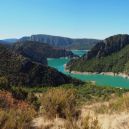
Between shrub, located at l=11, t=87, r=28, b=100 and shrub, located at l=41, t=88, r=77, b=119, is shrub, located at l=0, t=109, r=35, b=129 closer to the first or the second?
shrub, located at l=41, t=88, r=77, b=119

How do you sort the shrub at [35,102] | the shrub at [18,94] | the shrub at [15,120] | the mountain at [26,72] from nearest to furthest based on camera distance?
the shrub at [15,120], the shrub at [35,102], the shrub at [18,94], the mountain at [26,72]

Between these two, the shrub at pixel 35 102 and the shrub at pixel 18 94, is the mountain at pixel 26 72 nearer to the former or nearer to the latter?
the shrub at pixel 18 94

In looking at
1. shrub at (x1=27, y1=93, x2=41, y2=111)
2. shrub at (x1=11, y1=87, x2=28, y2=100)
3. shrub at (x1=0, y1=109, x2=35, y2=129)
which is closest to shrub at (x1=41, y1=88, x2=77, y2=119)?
shrub at (x1=0, y1=109, x2=35, y2=129)

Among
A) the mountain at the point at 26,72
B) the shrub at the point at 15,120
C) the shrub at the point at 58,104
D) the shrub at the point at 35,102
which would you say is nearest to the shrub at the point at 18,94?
the shrub at the point at 35,102

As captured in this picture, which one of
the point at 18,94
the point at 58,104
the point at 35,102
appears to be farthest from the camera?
the point at 18,94

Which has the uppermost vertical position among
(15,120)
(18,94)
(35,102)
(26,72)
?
(15,120)

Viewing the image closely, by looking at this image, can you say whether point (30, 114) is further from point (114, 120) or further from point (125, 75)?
point (125, 75)

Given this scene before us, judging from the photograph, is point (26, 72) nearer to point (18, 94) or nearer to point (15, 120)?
point (18, 94)

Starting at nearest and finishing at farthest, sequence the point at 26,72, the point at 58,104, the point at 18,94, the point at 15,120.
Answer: the point at 15,120
the point at 58,104
the point at 18,94
the point at 26,72

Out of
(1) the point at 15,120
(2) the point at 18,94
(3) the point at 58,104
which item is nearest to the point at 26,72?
(2) the point at 18,94
